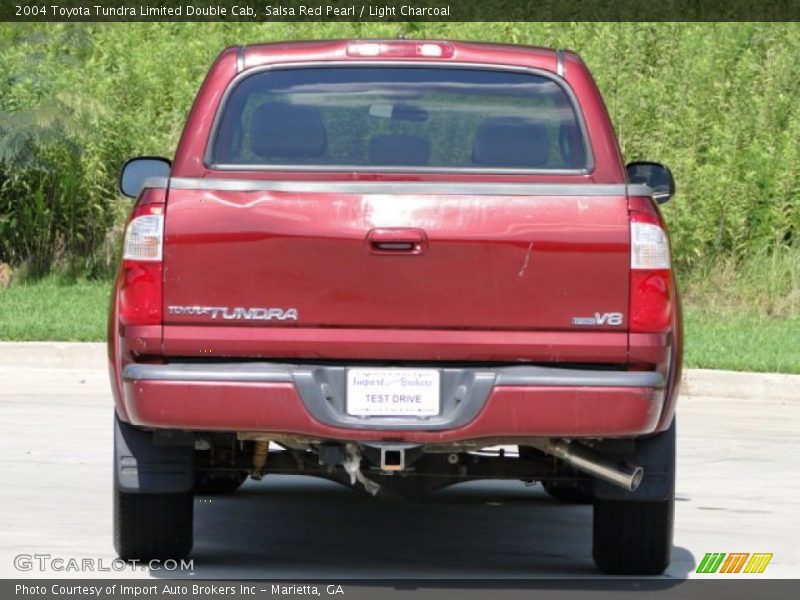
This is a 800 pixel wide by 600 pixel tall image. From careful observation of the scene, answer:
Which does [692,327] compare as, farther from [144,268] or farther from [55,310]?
[144,268]

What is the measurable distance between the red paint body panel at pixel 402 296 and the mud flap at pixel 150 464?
0.52 m

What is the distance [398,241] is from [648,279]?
33.5 inches

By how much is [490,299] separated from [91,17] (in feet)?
66.2

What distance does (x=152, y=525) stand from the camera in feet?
22.9

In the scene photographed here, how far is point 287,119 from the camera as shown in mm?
6805

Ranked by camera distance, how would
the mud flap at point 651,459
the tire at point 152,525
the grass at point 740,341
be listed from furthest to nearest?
the grass at point 740,341 → the tire at point 152,525 → the mud flap at point 651,459

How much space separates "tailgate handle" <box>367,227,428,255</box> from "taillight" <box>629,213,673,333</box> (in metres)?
0.71

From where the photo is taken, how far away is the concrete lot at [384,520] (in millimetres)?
7332

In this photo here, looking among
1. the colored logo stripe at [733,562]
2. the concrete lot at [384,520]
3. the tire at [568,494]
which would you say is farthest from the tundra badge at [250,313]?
the tire at [568,494]

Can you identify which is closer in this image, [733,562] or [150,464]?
[150,464]

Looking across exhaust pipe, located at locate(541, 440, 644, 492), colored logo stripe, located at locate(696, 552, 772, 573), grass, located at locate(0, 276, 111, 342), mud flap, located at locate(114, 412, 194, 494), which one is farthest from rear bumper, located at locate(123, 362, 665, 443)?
grass, located at locate(0, 276, 111, 342)

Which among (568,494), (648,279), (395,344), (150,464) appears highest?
(648,279)

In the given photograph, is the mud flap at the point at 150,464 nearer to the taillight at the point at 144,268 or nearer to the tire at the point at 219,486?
the taillight at the point at 144,268

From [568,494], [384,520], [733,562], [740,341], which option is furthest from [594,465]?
[740,341]
